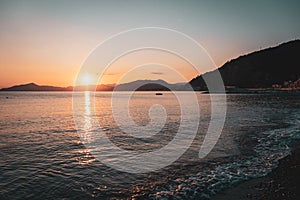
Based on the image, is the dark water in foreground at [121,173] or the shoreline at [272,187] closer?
the shoreline at [272,187]

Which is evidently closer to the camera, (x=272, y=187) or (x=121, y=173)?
(x=272, y=187)

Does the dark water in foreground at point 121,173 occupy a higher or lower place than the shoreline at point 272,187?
lower

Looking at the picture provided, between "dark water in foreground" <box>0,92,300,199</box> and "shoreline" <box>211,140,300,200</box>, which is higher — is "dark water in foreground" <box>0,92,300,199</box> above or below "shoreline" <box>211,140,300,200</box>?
below

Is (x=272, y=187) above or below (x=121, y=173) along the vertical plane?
above

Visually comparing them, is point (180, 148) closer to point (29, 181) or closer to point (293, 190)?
point (293, 190)

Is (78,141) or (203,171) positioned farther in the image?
(78,141)

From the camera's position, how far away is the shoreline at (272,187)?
8484 millimetres

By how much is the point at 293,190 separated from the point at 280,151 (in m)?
7.73

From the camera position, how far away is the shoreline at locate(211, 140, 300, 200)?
27.8ft

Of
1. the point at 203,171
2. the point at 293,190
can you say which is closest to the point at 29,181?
the point at 203,171

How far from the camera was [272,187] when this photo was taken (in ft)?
30.4

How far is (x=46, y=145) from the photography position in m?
18.1

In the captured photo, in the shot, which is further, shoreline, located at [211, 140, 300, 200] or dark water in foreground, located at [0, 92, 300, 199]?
dark water in foreground, located at [0, 92, 300, 199]

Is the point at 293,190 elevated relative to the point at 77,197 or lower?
elevated
